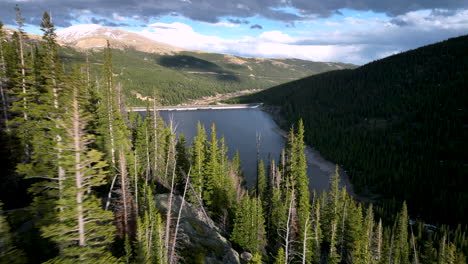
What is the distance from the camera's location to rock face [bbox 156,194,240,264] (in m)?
24.5

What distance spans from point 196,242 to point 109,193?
30.5 feet

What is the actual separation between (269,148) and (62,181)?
11290 centimetres

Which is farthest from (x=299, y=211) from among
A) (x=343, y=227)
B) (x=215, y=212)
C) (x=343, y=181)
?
(x=343, y=181)

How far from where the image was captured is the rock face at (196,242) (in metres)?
24.5

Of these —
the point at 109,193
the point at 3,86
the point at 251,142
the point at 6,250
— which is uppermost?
the point at 3,86

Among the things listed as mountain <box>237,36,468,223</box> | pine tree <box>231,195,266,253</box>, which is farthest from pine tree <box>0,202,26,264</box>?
mountain <box>237,36,468,223</box>

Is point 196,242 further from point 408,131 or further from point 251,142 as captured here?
point 408,131

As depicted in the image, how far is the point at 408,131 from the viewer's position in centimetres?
13350

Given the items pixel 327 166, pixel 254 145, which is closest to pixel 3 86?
pixel 254 145

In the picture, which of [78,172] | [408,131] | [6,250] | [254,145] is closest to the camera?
[6,250]

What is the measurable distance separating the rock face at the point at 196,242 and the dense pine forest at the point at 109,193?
0.16 metres

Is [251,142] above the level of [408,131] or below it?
below

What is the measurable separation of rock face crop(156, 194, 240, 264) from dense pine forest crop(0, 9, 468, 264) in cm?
16

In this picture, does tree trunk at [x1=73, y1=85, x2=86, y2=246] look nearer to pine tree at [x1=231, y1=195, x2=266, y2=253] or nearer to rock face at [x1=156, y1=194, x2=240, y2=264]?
rock face at [x1=156, y1=194, x2=240, y2=264]
